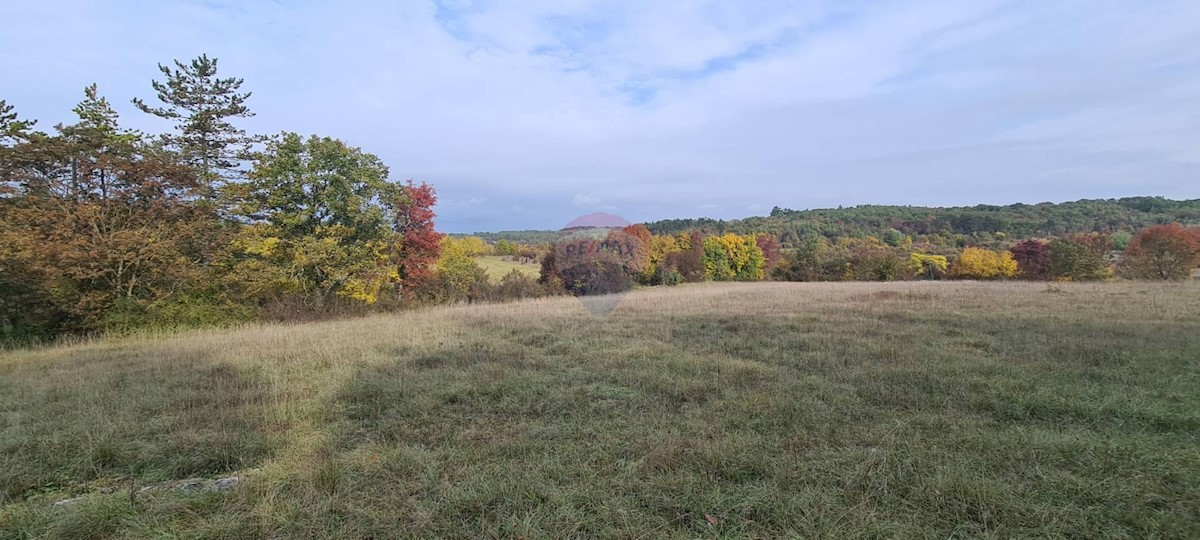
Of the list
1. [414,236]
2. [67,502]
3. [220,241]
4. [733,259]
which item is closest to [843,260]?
[733,259]

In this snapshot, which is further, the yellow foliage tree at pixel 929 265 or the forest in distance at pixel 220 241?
the yellow foliage tree at pixel 929 265

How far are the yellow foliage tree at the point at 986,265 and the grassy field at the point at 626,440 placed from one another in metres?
44.1

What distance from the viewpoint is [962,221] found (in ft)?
232

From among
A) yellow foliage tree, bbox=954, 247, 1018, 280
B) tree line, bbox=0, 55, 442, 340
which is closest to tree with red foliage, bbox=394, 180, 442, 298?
tree line, bbox=0, 55, 442, 340

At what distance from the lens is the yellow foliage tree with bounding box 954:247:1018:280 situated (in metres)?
43.2

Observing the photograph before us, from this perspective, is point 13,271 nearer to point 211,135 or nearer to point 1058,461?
point 211,135

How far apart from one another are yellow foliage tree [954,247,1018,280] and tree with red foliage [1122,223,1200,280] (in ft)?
33.2

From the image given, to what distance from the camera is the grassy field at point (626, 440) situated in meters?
2.71

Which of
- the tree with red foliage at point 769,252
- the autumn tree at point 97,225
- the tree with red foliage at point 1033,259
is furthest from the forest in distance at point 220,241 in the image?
the tree with red foliage at point 769,252

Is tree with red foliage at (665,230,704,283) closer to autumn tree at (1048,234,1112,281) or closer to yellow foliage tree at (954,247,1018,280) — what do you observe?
yellow foliage tree at (954,247,1018,280)

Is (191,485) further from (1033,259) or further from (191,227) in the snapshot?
(1033,259)

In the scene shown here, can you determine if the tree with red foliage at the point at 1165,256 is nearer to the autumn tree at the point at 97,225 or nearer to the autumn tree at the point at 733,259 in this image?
the autumn tree at the point at 733,259

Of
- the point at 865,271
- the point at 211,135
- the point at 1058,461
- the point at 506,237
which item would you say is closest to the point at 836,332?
the point at 1058,461

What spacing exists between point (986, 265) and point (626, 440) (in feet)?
176
